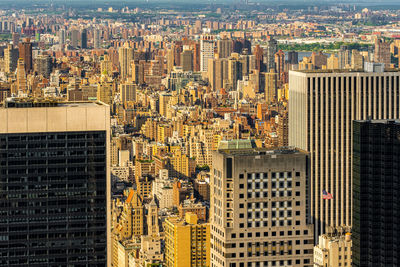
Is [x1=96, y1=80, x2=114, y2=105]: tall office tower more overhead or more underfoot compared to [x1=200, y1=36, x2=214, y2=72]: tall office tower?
more underfoot

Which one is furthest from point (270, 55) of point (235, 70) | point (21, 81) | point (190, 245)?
point (190, 245)

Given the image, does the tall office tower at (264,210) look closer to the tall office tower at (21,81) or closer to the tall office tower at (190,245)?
the tall office tower at (190,245)

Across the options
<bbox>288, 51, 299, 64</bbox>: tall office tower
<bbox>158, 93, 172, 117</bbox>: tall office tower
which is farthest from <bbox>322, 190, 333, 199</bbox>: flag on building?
<bbox>288, 51, 299, 64</bbox>: tall office tower

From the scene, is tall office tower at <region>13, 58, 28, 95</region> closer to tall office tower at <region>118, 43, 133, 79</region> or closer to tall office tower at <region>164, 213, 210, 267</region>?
tall office tower at <region>118, 43, 133, 79</region>

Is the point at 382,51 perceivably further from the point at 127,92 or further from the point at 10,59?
the point at 10,59

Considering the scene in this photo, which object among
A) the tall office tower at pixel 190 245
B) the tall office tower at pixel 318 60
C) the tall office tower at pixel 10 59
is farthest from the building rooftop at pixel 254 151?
the tall office tower at pixel 10 59

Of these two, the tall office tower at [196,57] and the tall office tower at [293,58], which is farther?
the tall office tower at [196,57]
